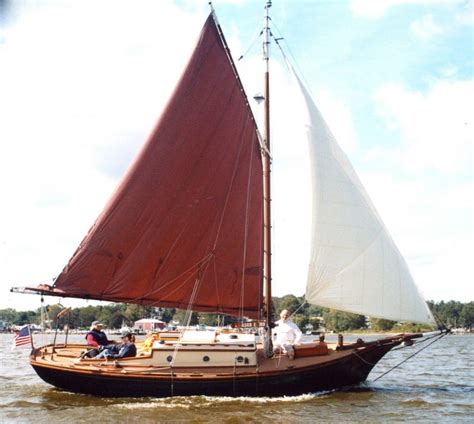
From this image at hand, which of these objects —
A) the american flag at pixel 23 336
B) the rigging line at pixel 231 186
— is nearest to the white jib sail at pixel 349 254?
the rigging line at pixel 231 186

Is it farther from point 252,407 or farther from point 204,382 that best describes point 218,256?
point 252,407

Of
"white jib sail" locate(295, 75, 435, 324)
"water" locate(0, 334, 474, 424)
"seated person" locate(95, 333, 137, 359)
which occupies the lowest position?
"water" locate(0, 334, 474, 424)

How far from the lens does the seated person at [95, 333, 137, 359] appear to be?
21.4 m

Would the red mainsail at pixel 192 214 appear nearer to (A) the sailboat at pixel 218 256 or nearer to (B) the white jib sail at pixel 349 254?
(A) the sailboat at pixel 218 256

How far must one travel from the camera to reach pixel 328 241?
2130cm

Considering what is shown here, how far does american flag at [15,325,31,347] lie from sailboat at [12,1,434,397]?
2.20 feet

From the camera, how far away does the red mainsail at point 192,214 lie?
74.2 feet

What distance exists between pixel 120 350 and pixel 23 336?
4103mm

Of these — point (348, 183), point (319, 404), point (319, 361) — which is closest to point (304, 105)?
point (348, 183)

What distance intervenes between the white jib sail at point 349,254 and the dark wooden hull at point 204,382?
8.16 ft

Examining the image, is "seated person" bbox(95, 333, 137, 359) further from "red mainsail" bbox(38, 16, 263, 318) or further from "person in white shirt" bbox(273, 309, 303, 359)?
"person in white shirt" bbox(273, 309, 303, 359)

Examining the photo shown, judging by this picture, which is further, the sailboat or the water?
the sailboat

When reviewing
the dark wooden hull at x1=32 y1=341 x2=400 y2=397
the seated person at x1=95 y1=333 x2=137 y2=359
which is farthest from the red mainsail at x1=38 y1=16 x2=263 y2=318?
the dark wooden hull at x1=32 y1=341 x2=400 y2=397

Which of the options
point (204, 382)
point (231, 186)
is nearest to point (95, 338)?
point (204, 382)
